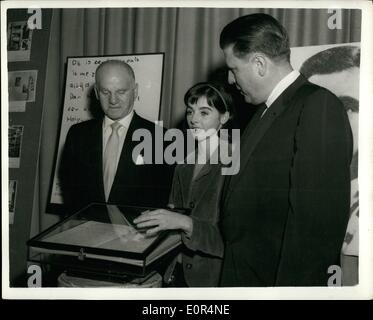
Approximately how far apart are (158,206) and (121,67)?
553 millimetres

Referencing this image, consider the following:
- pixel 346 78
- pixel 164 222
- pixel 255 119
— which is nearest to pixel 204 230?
pixel 164 222

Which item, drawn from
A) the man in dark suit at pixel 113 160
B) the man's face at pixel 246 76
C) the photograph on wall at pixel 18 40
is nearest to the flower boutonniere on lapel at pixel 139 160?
the man in dark suit at pixel 113 160

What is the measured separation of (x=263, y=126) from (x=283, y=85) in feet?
0.46

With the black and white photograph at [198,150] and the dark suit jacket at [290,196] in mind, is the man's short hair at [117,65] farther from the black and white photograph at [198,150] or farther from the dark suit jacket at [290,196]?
the dark suit jacket at [290,196]

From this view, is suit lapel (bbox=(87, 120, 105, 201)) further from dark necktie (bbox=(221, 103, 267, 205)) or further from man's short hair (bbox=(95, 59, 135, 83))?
dark necktie (bbox=(221, 103, 267, 205))

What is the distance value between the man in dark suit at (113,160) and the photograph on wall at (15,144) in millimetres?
173

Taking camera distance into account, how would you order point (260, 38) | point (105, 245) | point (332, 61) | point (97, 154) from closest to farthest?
point (105, 245), point (260, 38), point (332, 61), point (97, 154)

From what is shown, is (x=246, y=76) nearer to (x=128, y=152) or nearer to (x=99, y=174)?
(x=128, y=152)

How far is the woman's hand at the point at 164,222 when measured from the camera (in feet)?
4.07

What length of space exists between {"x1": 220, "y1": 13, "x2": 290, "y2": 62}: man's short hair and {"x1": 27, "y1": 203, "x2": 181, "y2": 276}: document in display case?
25.2 inches

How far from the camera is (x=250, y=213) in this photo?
4.25 ft

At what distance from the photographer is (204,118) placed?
4.53ft

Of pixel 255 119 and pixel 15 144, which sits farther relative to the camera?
pixel 15 144

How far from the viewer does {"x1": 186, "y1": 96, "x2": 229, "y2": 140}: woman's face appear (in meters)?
1.38
